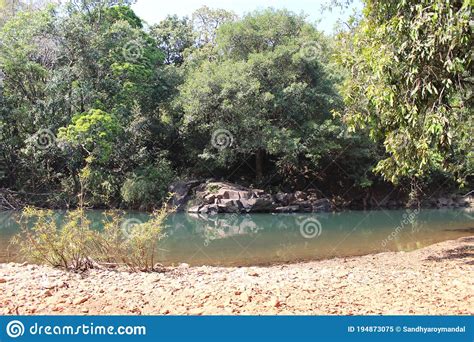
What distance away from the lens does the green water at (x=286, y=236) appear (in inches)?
381

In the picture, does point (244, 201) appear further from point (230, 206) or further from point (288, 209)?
point (288, 209)

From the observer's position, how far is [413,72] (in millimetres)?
5973

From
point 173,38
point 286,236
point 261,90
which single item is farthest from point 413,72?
point 173,38

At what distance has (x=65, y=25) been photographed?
20.5m

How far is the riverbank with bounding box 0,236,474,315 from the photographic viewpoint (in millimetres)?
3979

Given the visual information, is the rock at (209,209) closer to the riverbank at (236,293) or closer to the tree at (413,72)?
the tree at (413,72)

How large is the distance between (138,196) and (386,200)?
13.7 metres

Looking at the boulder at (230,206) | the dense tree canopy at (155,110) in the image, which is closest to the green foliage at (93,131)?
the dense tree canopy at (155,110)

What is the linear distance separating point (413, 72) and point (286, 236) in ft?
25.3

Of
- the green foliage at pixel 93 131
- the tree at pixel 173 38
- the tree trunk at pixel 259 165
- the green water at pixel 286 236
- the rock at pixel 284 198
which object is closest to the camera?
the green water at pixel 286 236

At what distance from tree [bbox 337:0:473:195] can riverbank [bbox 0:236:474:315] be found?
2044 mm

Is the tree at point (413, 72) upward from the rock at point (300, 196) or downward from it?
upward

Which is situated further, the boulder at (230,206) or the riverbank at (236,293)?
the boulder at (230,206)

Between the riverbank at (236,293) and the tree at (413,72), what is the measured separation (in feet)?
6.71
